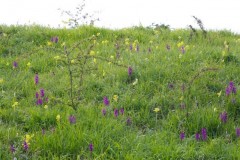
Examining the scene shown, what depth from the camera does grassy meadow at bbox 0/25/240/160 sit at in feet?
11.9

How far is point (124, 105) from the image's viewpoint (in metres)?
4.64

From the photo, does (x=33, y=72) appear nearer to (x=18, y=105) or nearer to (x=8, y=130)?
(x=18, y=105)

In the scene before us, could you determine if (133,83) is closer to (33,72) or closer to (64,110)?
(64,110)

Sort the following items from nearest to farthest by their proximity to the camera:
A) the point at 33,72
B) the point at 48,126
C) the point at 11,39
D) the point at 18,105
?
1. the point at 48,126
2. the point at 18,105
3. the point at 33,72
4. the point at 11,39

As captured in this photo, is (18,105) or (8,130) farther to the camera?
(18,105)

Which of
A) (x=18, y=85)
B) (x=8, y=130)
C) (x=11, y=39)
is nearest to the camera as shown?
(x=8, y=130)

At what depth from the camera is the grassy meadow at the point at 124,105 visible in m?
3.64

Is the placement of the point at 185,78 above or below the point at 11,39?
below

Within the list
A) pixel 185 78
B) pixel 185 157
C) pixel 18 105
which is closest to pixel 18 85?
pixel 18 105

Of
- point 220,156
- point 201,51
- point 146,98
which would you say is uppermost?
point 201,51

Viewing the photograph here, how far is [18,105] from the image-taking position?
4688mm

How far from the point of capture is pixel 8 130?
3.88 meters

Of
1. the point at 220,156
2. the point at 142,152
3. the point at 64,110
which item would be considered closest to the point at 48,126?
the point at 64,110

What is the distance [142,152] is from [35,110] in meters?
1.45
